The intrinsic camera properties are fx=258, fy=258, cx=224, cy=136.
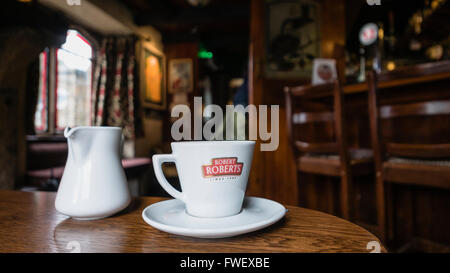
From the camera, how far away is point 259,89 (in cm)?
253

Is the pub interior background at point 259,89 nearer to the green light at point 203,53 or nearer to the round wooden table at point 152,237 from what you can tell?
the green light at point 203,53

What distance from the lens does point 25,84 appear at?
2.74 meters

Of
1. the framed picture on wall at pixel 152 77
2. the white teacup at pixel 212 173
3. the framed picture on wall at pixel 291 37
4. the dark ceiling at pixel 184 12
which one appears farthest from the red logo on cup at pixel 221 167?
the framed picture on wall at pixel 152 77

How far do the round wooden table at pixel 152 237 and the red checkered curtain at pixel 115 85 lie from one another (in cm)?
415

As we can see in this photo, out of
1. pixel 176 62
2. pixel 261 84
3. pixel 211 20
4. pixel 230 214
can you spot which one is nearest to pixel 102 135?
pixel 230 214

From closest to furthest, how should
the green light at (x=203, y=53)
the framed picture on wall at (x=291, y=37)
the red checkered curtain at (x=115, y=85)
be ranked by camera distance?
the framed picture on wall at (x=291, y=37) < the red checkered curtain at (x=115, y=85) < the green light at (x=203, y=53)

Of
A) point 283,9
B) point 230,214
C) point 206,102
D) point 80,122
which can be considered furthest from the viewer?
point 206,102

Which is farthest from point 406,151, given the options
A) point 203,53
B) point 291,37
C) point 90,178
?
point 203,53

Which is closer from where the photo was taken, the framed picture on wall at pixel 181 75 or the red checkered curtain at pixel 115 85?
the red checkered curtain at pixel 115 85

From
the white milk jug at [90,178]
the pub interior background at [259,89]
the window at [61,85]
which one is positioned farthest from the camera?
the window at [61,85]

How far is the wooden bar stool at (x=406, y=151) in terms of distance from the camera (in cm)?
107

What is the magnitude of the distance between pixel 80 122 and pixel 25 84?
138 centimetres

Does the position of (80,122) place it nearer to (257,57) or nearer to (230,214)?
(257,57)
